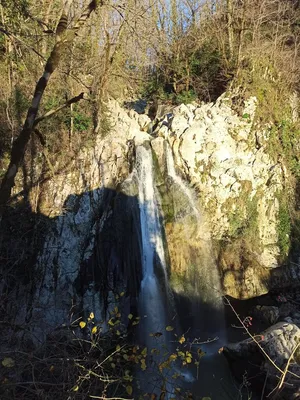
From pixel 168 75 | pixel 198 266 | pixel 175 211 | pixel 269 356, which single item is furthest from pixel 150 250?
pixel 168 75

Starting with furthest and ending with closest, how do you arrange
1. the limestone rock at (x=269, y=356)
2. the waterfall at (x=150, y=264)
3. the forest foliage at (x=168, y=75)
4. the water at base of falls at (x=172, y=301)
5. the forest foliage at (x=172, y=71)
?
the forest foliage at (x=172, y=71) → the forest foliage at (x=168, y=75) → the waterfall at (x=150, y=264) → the water at base of falls at (x=172, y=301) → the limestone rock at (x=269, y=356)

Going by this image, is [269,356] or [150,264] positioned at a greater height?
[150,264]

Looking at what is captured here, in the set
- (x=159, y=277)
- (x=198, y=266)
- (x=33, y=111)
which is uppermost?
(x=33, y=111)

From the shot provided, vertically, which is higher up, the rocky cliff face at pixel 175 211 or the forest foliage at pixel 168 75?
the forest foliage at pixel 168 75

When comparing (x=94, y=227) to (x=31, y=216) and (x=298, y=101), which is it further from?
(x=298, y=101)

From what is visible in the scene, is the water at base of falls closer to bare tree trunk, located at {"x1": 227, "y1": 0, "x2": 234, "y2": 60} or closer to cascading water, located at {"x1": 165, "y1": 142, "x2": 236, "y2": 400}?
cascading water, located at {"x1": 165, "y1": 142, "x2": 236, "y2": 400}

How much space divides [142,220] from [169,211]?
2.66 ft

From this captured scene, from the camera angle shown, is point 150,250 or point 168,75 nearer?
point 150,250

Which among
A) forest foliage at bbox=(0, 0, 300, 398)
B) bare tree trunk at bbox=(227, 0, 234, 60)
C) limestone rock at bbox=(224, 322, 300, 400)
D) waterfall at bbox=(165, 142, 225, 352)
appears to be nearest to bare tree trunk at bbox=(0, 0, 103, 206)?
limestone rock at bbox=(224, 322, 300, 400)

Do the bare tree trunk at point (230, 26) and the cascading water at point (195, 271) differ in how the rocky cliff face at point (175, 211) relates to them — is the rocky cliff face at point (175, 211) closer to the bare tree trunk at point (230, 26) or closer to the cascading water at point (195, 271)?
the cascading water at point (195, 271)

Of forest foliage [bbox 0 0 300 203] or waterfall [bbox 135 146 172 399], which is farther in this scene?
forest foliage [bbox 0 0 300 203]

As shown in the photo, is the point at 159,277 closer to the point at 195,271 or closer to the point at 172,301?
the point at 172,301

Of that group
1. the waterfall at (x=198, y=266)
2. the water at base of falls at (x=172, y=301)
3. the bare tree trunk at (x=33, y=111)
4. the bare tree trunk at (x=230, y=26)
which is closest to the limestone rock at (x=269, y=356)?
the water at base of falls at (x=172, y=301)

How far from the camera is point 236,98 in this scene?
33.8 feet
